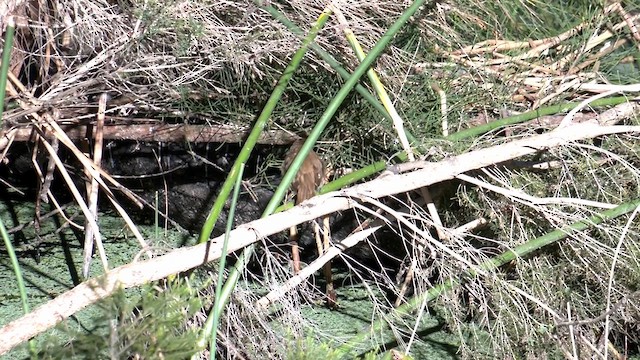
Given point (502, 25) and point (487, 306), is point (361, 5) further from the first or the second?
point (487, 306)

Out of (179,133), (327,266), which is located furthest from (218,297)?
(179,133)

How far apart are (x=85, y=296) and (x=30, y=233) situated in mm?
852

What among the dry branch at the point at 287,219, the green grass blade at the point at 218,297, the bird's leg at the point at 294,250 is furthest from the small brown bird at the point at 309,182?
the green grass blade at the point at 218,297

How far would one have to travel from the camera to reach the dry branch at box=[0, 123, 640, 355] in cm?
162

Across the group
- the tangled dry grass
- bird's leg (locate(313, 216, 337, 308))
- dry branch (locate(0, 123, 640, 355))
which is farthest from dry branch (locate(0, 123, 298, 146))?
dry branch (locate(0, 123, 640, 355))

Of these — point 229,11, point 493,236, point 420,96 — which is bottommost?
point 493,236

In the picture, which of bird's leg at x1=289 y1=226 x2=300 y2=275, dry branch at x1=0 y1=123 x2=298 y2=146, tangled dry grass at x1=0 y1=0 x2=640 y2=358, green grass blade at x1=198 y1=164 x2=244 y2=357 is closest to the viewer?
green grass blade at x1=198 y1=164 x2=244 y2=357

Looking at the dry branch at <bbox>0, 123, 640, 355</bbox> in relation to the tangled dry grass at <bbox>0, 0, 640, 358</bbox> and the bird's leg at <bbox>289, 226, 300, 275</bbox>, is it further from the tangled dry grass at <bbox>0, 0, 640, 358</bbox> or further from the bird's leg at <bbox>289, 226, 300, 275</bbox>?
the bird's leg at <bbox>289, 226, 300, 275</bbox>

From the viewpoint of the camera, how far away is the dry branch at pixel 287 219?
1.62 meters

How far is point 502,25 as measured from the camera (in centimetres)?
245

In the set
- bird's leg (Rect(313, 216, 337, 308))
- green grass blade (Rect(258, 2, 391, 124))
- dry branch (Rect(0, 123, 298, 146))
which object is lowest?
bird's leg (Rect(313, 216, 337, 308))

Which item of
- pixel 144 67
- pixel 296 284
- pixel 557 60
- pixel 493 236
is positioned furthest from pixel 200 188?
pixel 557 60

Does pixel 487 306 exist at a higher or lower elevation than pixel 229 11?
lower

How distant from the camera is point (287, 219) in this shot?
186cm
